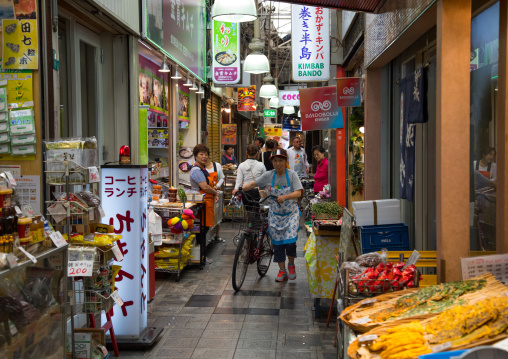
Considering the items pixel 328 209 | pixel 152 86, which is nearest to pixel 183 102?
pixel 152 86

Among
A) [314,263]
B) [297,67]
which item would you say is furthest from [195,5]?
[314,263]

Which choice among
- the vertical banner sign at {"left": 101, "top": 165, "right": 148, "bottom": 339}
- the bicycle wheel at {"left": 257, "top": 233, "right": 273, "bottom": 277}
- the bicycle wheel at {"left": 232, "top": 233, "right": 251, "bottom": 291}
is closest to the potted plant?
the bicycle wheel at {"left": 232, "top": 233, "right": 251, "bottom": 291}

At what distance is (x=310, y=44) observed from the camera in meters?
12.0

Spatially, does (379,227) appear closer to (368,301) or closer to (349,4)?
(368,301)

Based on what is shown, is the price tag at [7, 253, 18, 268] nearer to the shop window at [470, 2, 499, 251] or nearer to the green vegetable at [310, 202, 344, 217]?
the shop window at [470, 2, 499, 251]

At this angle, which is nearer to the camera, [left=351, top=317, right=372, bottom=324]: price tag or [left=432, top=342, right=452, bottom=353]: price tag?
[left=432, top=342, right=452, bottom=353]: price tag

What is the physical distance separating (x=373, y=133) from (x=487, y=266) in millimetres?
4383

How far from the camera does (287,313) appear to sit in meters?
7.02

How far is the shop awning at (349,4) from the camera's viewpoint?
6.06m

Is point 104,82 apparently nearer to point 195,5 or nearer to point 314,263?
point 314,263

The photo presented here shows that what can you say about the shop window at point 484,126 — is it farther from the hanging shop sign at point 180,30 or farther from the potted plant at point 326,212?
the hanging shop sign at point 180,30

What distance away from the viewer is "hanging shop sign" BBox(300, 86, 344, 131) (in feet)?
34.5

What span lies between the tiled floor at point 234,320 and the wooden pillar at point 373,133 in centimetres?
181

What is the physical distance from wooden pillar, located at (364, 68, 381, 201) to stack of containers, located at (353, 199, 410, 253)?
100 inches
